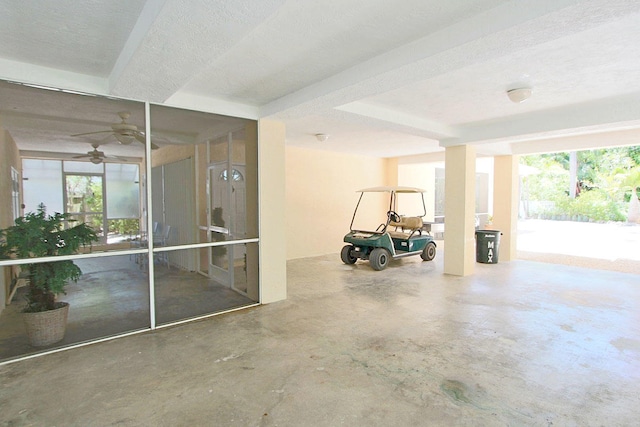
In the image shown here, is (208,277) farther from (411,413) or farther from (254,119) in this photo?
(411,413)

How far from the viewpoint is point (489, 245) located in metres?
7.53

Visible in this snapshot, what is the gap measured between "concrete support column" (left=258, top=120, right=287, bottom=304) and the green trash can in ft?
16.1

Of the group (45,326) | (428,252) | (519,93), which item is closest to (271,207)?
(45,326)

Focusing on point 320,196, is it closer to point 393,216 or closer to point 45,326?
point 393,216

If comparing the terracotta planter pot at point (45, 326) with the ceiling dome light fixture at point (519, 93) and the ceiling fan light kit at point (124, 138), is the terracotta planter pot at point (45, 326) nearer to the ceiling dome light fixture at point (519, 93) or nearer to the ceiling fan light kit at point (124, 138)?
the ceiling fan light kit at point (124, 138)

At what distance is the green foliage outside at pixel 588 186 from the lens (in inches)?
658

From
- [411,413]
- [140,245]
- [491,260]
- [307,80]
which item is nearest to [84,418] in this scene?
[140,245]

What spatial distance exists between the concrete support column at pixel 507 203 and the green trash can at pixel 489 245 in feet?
1.37

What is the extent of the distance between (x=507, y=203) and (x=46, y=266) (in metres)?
8.38

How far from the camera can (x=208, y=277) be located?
5.16 metres

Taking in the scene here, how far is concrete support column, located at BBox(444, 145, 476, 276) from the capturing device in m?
6.30

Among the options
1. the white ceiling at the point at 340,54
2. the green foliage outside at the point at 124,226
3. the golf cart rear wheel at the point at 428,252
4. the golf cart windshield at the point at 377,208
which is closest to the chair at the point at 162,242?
the green foliage outside at the point at 124,226

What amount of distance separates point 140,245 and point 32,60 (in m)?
1.94

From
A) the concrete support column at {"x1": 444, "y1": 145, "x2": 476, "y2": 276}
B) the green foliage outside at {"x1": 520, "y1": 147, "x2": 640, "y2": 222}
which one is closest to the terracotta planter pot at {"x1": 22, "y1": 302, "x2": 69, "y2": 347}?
the concrete support column at {"x1": 444, "y1": 145, "x2": 476, "y2": 276}
